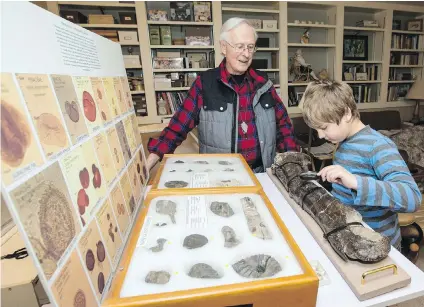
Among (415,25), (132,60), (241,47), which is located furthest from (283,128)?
(415,25)

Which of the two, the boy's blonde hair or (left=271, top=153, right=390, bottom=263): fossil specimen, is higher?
the boy's blonde hair

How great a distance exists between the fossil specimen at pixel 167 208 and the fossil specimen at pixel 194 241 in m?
0.10

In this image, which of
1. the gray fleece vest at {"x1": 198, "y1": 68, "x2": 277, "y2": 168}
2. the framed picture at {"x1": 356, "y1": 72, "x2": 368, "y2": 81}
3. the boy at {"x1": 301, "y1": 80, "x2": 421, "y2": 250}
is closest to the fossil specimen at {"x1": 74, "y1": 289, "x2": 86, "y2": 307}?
the boy at {"x1": 301, "y1": 80, "x2": 421, "y2": 250}

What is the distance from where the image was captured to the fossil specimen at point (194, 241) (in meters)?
0.59

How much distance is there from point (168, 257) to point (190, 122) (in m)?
1.00

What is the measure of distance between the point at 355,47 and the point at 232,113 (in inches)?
164

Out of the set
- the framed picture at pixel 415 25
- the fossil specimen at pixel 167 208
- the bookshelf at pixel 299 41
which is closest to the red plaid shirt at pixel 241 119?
the fossil specimen at pixel 167 208

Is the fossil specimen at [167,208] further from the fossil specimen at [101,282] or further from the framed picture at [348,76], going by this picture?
the framed picture at [348,76]

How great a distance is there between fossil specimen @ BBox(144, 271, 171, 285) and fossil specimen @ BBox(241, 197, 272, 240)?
23cm

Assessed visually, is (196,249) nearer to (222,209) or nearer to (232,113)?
(222,209)

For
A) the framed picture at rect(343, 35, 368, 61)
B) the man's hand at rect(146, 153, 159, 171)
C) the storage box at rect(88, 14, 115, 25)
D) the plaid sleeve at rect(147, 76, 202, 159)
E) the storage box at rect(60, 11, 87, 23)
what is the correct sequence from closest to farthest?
the man's hand at rect(146, 153, 159, 171) < the plaid sleeve at rect(147, 76, 202, 159) < the storage box at rect(60, 11, 87, 23) < the storage box at rect(88, 14, 115, 25) < the framed picture at rect(343, 35, 368, 61)

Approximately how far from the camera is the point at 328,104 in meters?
0.91

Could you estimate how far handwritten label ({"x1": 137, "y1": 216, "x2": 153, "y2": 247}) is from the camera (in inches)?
23.7

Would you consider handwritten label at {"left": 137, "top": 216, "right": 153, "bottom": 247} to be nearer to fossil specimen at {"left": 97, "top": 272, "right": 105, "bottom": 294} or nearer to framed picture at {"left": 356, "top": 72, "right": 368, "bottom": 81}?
fossil specimen at {"left": 97, "top": 272, "right": 105, "bottom": 294}
